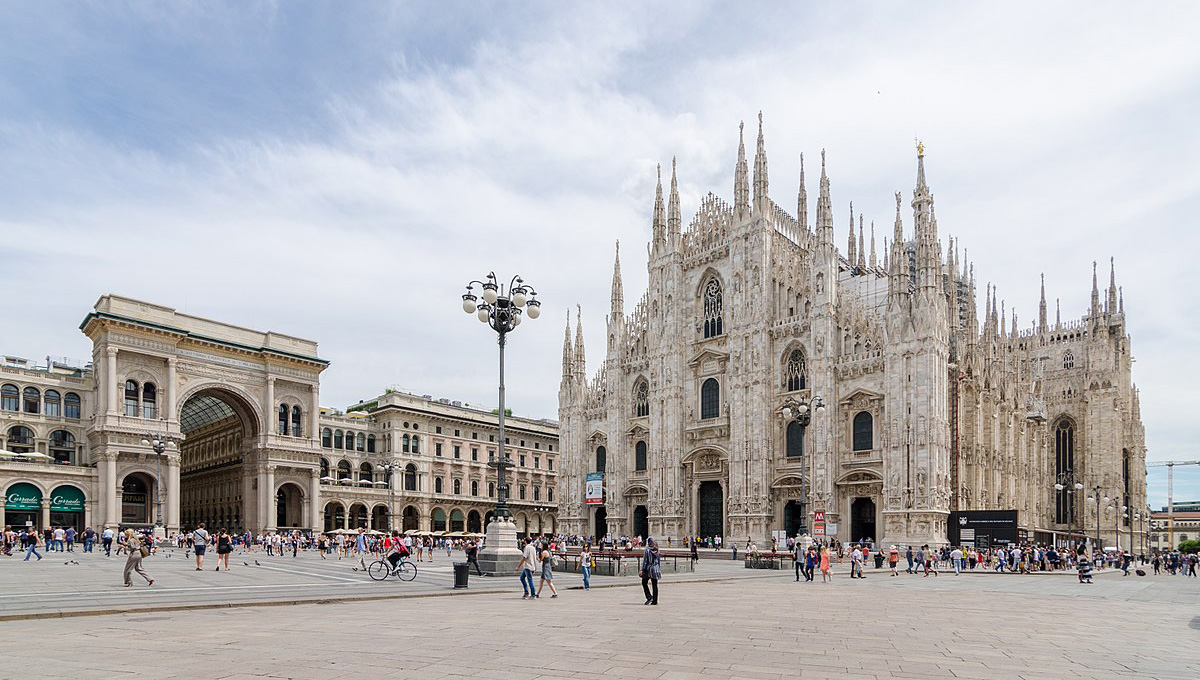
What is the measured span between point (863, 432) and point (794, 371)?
20.0 ft

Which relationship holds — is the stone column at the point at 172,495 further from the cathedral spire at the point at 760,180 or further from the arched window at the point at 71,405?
the cathedral spire at the point at 760,180

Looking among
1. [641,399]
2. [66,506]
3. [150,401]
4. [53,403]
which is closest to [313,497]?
[150,401]

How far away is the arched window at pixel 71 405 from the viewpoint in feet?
216

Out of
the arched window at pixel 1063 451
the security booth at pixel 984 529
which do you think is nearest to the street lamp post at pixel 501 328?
the security booth at pixel 984 529

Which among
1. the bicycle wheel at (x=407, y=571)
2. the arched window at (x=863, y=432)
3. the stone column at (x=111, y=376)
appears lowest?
the bicycle wheel at (x=407, y=571)

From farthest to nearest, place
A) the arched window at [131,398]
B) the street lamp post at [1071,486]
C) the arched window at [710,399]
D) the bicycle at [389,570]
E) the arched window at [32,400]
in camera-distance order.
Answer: the street lamp post at [1071,486] < the arched window at [32,400] < the arched window at [131,398] < the arched window at [710,399] < the bicycle at [389,570]

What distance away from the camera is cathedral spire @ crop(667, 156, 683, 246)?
2549 inches

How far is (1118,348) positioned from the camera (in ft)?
260

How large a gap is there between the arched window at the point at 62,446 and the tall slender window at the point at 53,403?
1327mm

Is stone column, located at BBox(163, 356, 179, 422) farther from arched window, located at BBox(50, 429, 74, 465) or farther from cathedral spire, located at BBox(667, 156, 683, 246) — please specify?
cathedral spire, located at BBox(667, 156, 683, 246)

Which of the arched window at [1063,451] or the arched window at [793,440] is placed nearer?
the arched window at [793,440]

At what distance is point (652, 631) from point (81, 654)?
766 cm

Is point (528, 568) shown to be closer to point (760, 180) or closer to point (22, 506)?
point (760, 180)

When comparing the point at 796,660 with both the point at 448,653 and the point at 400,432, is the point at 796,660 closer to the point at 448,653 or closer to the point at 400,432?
the point at 448,653
